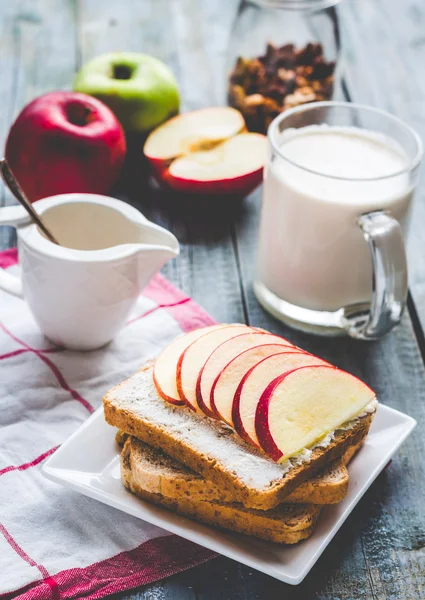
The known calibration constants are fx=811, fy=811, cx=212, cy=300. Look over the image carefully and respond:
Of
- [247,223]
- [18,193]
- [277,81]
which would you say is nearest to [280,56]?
[277,81]

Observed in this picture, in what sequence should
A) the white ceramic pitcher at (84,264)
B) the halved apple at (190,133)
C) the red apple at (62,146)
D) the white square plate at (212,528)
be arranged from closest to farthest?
the white square plate at (212,528), the white ceramic pitcher at (84,264), the red apple at (62,146), the halved apple at (190,133)

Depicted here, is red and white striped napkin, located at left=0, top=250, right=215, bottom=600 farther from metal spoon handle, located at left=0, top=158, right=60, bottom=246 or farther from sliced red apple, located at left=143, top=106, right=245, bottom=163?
sliced red apple, located at left=143, top=106, right=245, bottom=163

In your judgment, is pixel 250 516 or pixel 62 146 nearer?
pixel 250 516

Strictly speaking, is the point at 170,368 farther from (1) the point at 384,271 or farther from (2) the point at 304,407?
(1) the point at 384,271

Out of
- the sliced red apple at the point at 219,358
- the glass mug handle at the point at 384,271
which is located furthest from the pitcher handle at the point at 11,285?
the glass mug handle at the point at 384,271

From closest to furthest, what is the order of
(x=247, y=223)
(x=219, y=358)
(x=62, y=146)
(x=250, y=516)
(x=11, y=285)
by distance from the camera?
(x=250, y=516), (x=219, y=358), (x=11, y=285), (x=62, y=146), (x=247, y=223)

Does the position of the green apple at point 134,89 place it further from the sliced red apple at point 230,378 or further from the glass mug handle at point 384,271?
the sliced red apple at point 230,378

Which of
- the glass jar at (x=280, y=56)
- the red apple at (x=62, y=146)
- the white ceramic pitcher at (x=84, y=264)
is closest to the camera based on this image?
the white ceramic pitcher at (x=84, y=264)
